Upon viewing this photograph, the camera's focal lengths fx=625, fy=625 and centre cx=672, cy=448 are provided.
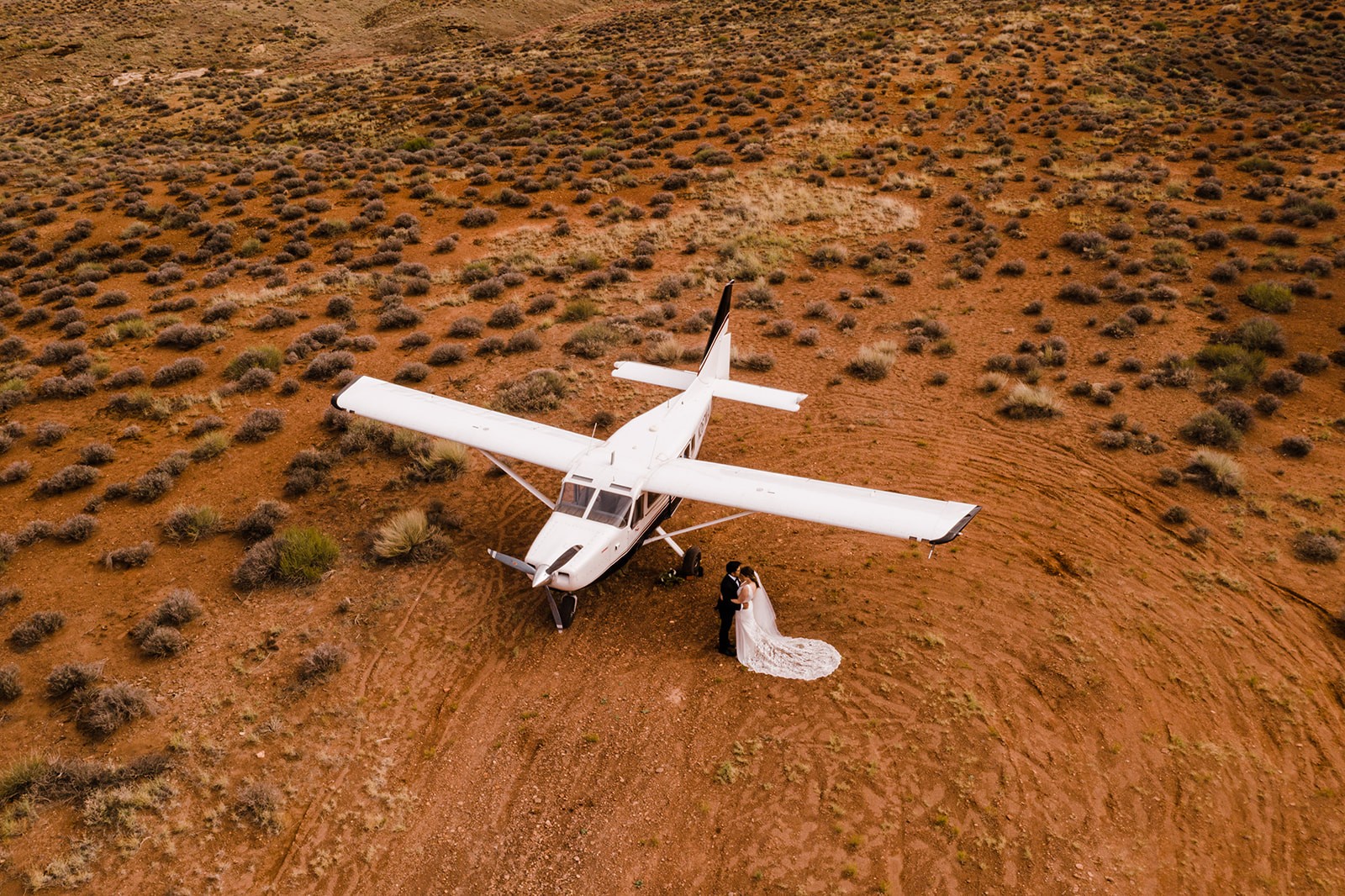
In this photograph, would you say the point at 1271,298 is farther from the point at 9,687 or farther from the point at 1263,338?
the point at 9,687

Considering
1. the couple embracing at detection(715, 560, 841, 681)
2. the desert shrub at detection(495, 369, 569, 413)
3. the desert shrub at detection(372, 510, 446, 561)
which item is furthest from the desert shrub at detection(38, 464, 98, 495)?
the couple embracing at detection(715, 560, 841, 681)

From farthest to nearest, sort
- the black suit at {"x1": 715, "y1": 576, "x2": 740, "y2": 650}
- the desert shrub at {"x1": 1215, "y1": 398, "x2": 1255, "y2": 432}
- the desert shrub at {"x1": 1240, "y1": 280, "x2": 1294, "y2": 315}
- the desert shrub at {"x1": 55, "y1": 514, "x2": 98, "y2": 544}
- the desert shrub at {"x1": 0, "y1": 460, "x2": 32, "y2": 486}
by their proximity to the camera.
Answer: the desert shrub at {"x1": 1240, "y1": 280, "x2": 1294, "y2": 315} < the desert shrub at {"x1": 1215, "y1": 398, "x2": 1255, "y2": 432} < the desert shrub at {"x1": 0, "y1": 460, "x2": 32, "y2": 486} < the desert shrub at {"x1": 55, "y1": 514, "x2": 98, "y2": 544} < the black suit at {"x1": 715, "y1": 576, "x2": 740, "y2": 650}

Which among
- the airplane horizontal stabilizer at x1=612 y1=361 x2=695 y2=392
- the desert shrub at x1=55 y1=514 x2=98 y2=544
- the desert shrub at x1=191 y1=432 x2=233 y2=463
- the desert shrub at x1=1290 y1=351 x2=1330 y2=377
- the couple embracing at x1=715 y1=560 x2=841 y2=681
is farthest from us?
the desert shrub at x1=1290 y1=351 x2=1330 y2=377

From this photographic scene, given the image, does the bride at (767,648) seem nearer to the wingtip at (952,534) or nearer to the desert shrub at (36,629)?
the wingtip at (952,534)

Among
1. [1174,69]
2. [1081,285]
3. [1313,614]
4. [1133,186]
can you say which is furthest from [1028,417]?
[1174,69]

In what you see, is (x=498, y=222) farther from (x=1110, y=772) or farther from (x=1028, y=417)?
(x=1110, y=772)

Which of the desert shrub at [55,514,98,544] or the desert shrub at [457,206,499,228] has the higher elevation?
the desert shrub at [457,206,499,228]

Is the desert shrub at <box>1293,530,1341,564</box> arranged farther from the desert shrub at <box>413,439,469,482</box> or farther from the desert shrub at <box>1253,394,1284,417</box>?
the desert shrub at <box>413,439,469,482</box>

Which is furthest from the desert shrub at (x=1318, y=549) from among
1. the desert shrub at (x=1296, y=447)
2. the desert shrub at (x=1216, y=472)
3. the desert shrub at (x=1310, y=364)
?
the desert shrub at (x=1310, y=364)
